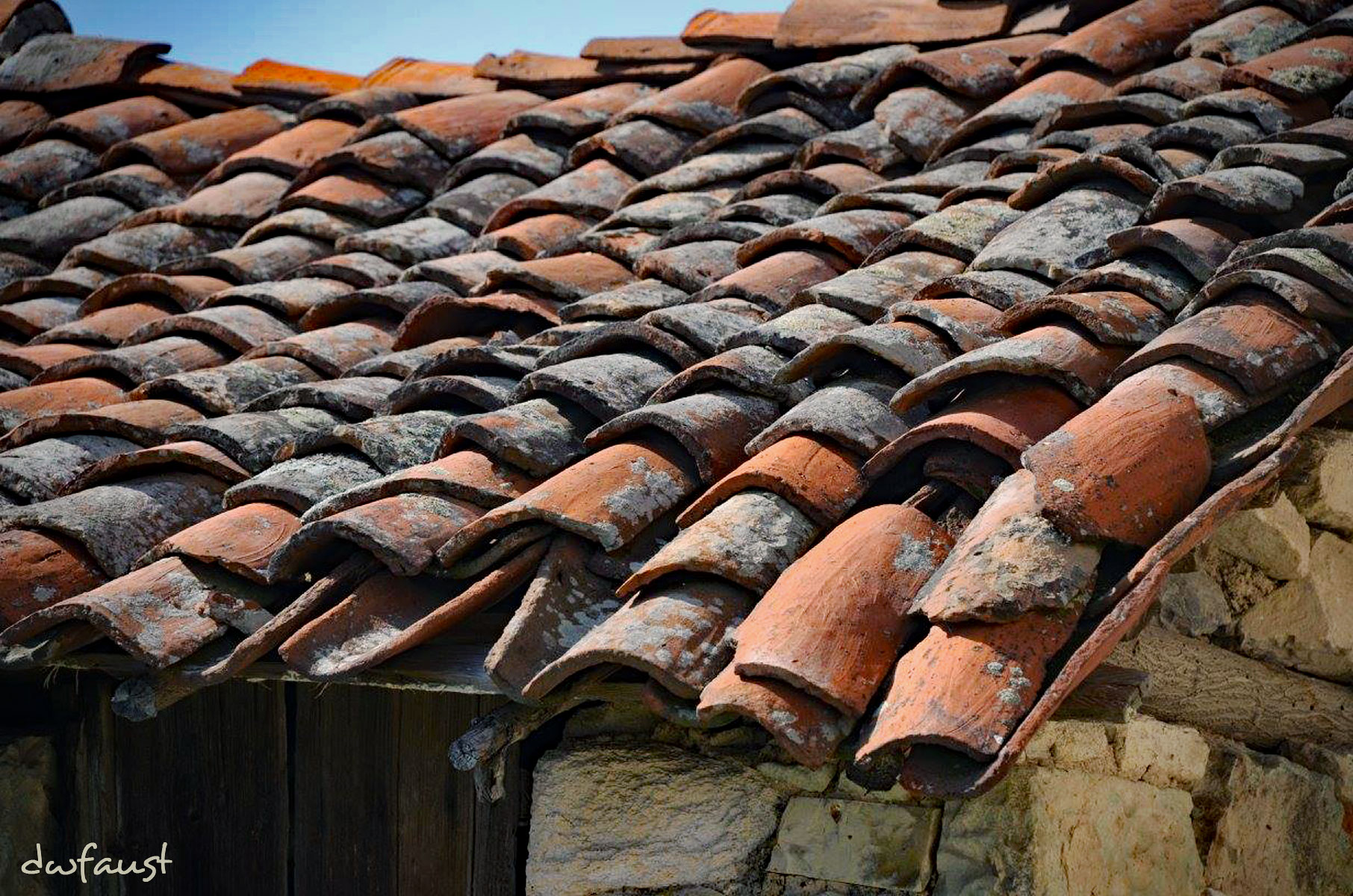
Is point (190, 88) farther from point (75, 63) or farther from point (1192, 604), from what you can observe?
point (1192, 604)

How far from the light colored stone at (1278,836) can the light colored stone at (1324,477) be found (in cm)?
47

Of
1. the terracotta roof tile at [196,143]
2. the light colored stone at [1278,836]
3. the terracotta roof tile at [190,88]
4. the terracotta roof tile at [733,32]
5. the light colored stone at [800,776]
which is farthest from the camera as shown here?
the terracotta roof tile at [190,88]

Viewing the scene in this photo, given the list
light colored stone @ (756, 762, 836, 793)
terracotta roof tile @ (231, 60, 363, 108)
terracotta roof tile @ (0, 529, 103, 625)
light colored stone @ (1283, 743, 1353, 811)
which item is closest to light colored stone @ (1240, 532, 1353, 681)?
light colored stone @ (1283, 743, 1353, 811)

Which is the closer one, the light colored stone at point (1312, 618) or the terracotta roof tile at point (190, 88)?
the light colored stone at point (1312, 618)

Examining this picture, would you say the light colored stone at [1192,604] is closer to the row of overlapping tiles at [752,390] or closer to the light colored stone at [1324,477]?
the light colored stone at [1324,477]

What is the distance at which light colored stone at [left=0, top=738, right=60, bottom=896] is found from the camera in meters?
3.32

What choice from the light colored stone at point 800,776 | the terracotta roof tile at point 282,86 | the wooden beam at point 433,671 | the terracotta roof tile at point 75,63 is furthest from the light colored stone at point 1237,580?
the terracotta roof tile at point 75,63

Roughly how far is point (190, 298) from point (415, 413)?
155 centimetres

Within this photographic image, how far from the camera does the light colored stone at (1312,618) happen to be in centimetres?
275

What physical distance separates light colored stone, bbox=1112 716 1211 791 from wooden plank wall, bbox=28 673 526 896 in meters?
1.14

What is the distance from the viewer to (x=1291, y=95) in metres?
3.67

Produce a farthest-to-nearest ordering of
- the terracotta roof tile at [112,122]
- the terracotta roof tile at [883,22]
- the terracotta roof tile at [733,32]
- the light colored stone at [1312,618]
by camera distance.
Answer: the terracotta roof tile at [112,122] < the terracotta roof tile at [733,32] < the terracotta roof tile at [883,22] < the light colored stone at [1312,618]

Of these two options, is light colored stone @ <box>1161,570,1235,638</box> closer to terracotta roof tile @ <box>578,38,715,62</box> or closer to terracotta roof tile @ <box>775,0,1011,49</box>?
terracotta roof tile @ <box>775,0,1011,49</box>

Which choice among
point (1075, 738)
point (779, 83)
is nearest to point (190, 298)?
point (779, 83)
